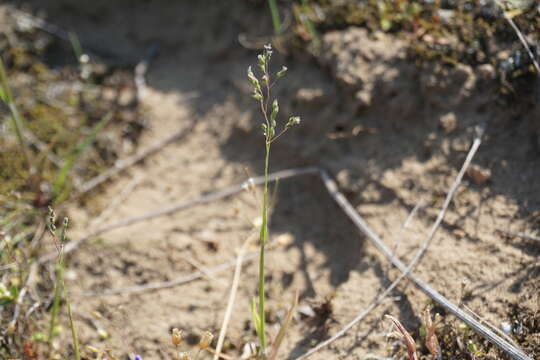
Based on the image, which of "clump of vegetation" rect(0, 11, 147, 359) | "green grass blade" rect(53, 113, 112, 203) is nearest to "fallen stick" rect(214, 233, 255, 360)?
"clump of vegetation" rect(0, 11, 147, 359)

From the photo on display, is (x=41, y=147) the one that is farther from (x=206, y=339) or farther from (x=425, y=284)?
(x=425, y=284)

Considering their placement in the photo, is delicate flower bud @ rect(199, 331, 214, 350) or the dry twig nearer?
delicate flower bud @ rect(199, 331, 214, 350)

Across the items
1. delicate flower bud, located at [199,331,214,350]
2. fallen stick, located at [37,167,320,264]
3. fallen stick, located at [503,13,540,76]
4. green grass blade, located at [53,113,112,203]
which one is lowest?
delicate flower bud, located at [199,331,214,350]

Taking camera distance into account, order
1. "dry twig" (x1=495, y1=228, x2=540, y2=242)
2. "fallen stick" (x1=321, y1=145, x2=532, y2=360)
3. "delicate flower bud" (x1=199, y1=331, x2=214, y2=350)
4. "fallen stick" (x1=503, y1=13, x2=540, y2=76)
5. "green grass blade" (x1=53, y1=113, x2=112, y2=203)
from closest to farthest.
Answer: "fallen stick" (x1=321, y1=145, x2=532, y2=360), "delicate flower bud" (x1=199, y1=331, x2=214, y2=350), "dry twig" (x1=495, y1=228, x2=540, y2=242), "fallen stick" (x1=503, y1=13, x2=540, y2=76), "green grass blade" (x1=53, y1=113, x2=112, y2=203)

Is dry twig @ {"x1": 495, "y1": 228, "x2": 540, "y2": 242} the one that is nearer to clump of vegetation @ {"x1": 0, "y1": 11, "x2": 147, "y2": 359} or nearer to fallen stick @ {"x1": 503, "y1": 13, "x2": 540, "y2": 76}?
fallen stick @ {"x1": 503, "y1": 13, "x2": 540, "y2": 76}

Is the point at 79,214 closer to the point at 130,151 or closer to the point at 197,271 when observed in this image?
the point at 130,151

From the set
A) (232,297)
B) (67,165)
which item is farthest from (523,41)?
(67,165)

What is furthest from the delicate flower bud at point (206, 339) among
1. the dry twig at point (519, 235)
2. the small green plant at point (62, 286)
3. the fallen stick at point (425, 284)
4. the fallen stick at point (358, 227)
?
the dry twig at point (519, 235)

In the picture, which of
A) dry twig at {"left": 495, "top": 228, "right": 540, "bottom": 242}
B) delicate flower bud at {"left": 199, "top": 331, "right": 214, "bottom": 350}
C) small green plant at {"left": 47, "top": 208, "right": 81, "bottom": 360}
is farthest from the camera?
dry twig at {"left": 495, "top": 228, "right": 540, "bottom": 242}

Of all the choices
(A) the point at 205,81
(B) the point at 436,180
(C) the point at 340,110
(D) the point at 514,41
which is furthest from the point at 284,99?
(D) the point at 514,41
